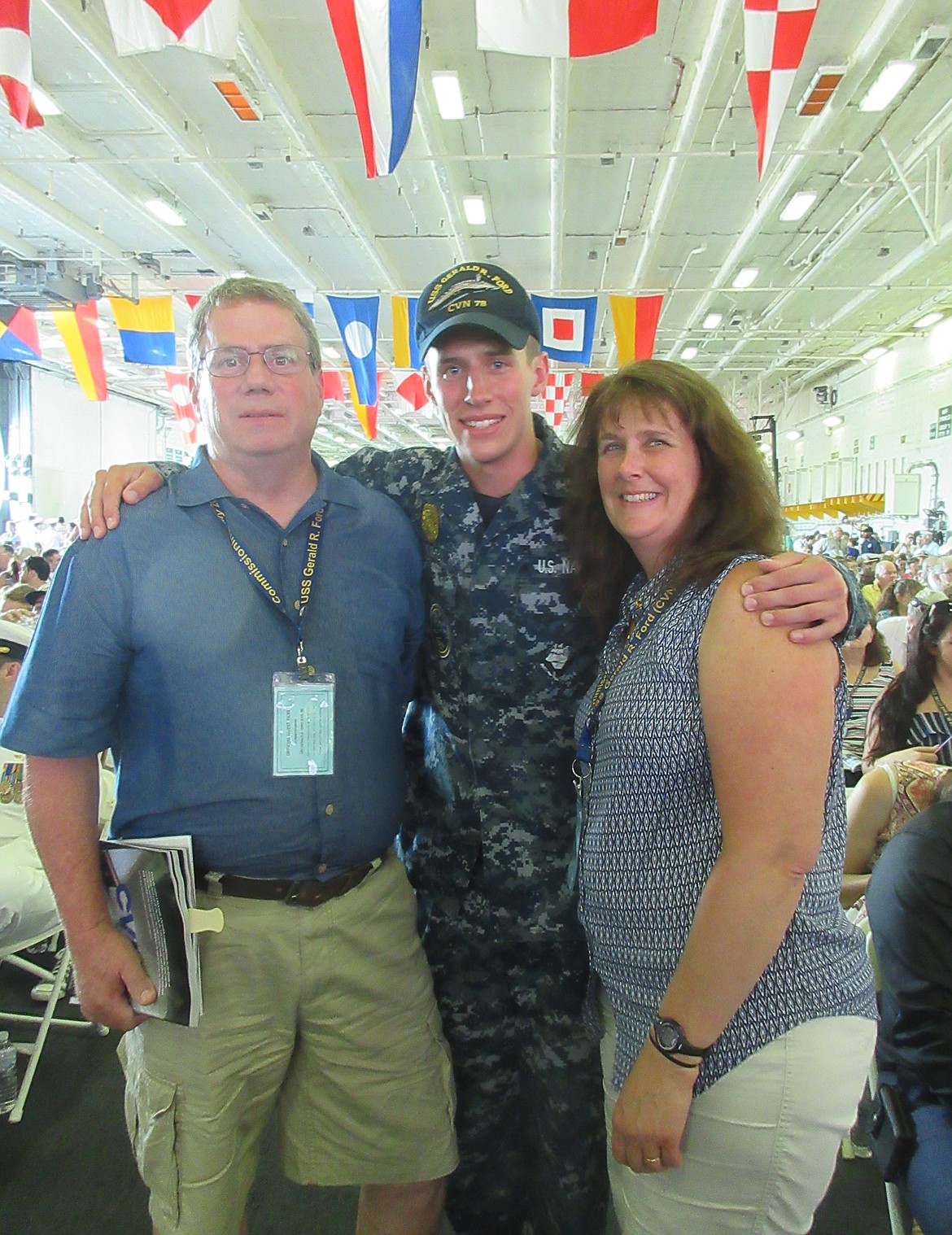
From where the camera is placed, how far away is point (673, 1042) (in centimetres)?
115

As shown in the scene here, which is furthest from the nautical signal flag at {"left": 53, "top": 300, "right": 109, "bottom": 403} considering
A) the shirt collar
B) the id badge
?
the id badge

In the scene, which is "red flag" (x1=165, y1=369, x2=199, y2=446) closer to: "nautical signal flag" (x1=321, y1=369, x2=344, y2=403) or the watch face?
"nautical signal flag" (x1=321, y1=369, x2=344, y2=403)

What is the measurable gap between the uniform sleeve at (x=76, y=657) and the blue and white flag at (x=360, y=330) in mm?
8527

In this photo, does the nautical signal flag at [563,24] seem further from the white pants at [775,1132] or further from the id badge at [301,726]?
the white pants at [775,1132]

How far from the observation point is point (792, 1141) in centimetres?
114

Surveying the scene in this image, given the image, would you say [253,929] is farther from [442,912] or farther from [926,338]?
[926,338]

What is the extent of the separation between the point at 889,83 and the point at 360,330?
5.44m

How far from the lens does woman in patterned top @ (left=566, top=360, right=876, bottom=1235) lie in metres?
1.10

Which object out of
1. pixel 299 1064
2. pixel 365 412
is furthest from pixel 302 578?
pixel 365 412

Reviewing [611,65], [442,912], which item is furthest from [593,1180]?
[611,65]

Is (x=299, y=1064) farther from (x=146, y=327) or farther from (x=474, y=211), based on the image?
(x=474, y=211)

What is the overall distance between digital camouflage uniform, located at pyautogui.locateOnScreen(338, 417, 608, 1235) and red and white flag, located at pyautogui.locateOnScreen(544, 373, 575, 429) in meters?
13.3

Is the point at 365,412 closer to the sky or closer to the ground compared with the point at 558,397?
closer to the ground

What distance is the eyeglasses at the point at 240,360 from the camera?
1.54m
